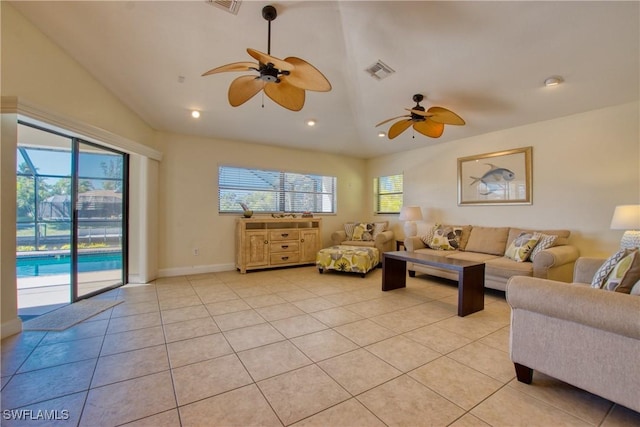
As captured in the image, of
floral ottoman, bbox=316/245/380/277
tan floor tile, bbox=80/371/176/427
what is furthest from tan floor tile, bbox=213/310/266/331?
floral ottoman, bbox=316/245/380/277

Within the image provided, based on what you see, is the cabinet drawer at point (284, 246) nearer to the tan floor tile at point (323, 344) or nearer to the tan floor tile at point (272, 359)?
the tan floor tile at point (323, 344)

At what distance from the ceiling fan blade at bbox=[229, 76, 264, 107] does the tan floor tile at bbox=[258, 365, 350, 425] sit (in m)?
2.29

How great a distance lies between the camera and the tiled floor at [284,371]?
146cm

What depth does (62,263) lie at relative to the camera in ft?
11.2

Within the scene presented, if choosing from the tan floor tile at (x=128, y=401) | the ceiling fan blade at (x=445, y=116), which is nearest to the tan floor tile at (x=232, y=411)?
the tan floor tile at (x=128, y=401)

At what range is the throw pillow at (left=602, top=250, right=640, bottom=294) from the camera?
1.61 meters

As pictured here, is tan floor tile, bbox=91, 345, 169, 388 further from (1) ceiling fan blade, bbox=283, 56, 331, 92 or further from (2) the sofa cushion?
(2) the sofa cushion

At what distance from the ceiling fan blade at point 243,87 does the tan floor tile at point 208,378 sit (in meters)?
2.19

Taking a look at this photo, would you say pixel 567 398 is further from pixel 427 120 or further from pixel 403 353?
pixel 427 120

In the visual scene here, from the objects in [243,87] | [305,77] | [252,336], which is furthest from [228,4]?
[252,336]

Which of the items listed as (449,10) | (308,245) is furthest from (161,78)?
(308,245)


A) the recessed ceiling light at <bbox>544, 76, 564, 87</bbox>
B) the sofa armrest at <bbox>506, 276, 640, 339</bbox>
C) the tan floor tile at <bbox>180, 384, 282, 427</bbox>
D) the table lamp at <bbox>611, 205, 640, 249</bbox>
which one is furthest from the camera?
the recessed ceiling light at <bbox>544, 76, 564, 87</bbox>

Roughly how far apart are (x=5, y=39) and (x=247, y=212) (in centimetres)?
334

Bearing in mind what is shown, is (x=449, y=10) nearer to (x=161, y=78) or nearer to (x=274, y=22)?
(x=274, y=22)
